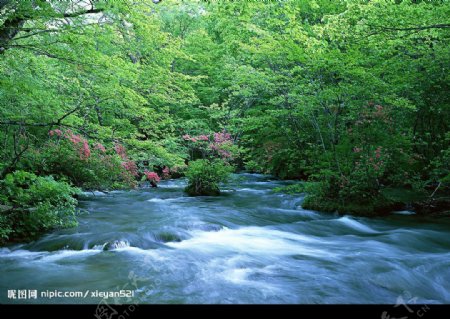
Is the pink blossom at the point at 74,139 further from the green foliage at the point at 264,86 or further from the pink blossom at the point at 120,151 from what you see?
the pink blossom at the point at 120,151

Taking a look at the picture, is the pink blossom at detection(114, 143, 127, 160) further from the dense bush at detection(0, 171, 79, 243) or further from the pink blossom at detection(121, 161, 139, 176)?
the dense bush at detection(0, 171, 79, 243)

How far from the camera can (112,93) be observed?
805cm

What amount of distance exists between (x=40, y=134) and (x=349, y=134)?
946 cm

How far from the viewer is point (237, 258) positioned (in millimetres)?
6527

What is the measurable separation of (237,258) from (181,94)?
8.20 metres

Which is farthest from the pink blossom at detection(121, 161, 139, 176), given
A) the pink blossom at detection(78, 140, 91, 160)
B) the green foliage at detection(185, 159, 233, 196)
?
the green foliage at detection(185, 159, 233, 196)

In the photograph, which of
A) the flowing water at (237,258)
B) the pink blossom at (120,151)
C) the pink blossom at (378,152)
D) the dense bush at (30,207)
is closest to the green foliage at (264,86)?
the pink blossom at (378,152)

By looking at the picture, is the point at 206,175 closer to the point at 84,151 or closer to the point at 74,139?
the point at 84,151

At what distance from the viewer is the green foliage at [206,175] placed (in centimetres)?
1437

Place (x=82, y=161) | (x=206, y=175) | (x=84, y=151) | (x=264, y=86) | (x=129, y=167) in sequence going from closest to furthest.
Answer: (x=84, y=151) → (x=82, y=161) → (x=129, y=167) → (x=264, y=86) → (x=206, y=175)

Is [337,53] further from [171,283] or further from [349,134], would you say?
[171,283]

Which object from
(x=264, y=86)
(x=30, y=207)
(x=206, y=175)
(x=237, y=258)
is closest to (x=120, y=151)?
(x=30, y=207)

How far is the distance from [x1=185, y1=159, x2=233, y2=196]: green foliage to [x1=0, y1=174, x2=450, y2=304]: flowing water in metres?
3.77

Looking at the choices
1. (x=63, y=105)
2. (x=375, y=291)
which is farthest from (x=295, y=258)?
(x=63, y=105)
